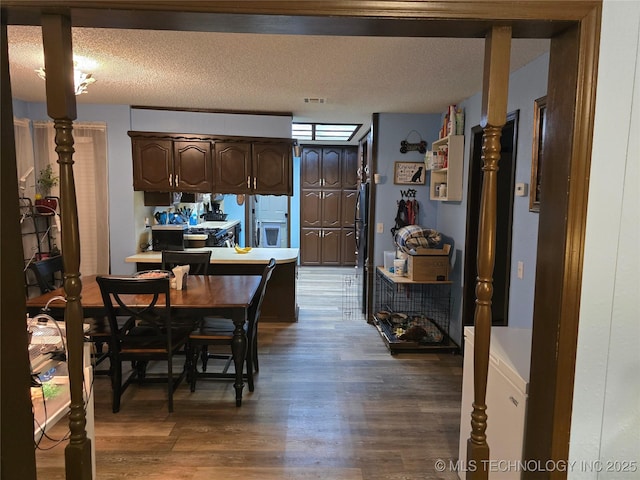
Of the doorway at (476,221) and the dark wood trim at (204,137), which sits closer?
the doorway at (476,221)

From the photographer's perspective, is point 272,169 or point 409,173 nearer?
point 409,173

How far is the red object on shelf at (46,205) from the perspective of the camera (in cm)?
387

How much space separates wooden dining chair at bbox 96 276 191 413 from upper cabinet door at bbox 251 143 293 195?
6.76ft

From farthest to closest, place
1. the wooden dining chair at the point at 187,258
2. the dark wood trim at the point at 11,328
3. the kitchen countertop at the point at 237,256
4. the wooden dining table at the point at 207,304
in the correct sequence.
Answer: the kitchen countertop at the point at 237,256 < the wooden dining chair at the point at 187,258 < the wooden dining table at the point at 207,304 < the dark wood trim at the point at 11,328

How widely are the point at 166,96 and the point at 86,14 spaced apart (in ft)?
9.85

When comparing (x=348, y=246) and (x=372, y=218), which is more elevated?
(x=372, y=218)

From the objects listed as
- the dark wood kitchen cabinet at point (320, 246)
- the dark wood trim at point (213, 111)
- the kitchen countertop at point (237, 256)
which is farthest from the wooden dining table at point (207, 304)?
the dark wood kitchen cabinet at point (320, 246)

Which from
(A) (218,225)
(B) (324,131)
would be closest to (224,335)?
(A) (218,225)

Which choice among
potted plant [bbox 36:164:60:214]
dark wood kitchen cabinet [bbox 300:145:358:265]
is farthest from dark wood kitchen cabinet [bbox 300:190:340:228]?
potted plant [bbox 36:164:60:214]

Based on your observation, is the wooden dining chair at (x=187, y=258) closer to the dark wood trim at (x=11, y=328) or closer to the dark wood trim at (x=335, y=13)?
the dark wood trim at (x=11, y=328)

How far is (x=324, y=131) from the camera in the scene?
5883 mm

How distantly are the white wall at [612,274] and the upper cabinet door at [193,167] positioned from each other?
13.0 feet

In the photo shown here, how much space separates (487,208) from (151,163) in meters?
4.04

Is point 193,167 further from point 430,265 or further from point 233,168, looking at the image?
point 430,265
